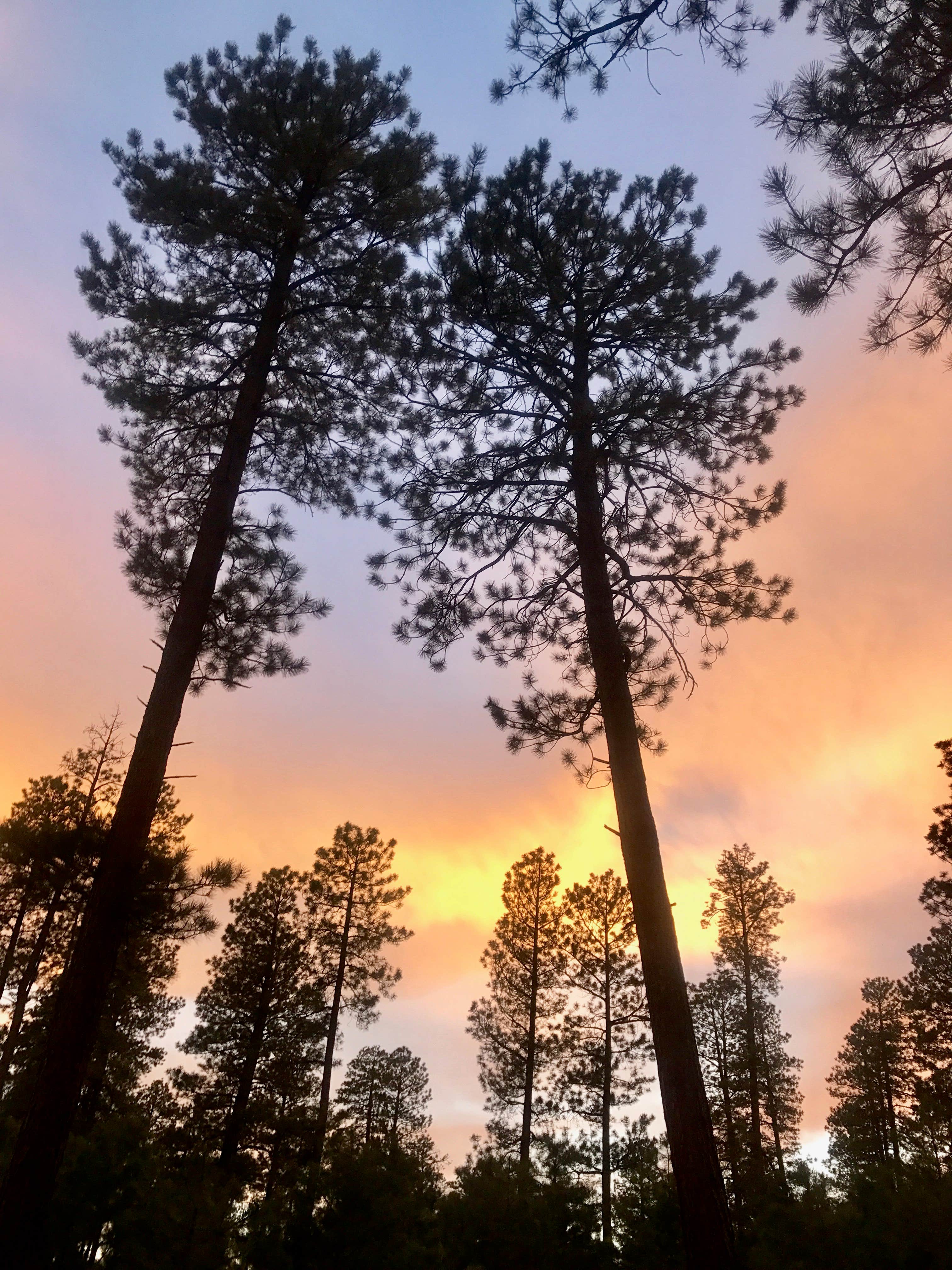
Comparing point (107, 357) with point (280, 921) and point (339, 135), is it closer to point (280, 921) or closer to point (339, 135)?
point (339, 135)

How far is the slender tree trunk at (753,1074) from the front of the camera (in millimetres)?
19453

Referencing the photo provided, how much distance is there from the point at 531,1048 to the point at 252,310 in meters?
20.3

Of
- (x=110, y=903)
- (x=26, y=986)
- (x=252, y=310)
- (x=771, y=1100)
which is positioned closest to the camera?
(x=110, y=903)

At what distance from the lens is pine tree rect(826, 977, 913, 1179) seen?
2666cm

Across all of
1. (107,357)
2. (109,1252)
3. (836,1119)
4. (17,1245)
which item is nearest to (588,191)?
(107,357)

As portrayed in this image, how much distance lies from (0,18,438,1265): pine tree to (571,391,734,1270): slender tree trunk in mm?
Result: 3569

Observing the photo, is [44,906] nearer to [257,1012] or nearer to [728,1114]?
[257,1012]

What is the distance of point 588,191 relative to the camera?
963 centimetres

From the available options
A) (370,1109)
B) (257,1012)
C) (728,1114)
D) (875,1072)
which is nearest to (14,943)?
(257,1012)

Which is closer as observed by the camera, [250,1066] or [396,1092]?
[250,1066]

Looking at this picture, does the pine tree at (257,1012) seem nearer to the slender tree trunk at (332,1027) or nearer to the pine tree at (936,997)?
the slender tree trunk at (332,1027)

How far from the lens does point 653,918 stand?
20.5 ft

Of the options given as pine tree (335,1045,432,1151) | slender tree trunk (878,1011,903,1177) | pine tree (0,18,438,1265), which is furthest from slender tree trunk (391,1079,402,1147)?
pine tree (0,18,438,1265)

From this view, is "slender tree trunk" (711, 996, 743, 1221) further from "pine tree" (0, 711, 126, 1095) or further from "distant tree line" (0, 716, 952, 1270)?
"pine tree" (0, 711, 126, 1095)
